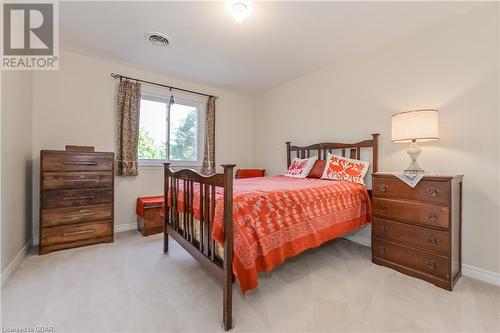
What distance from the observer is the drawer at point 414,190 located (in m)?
A: 1.76

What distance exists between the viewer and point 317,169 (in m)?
3.03

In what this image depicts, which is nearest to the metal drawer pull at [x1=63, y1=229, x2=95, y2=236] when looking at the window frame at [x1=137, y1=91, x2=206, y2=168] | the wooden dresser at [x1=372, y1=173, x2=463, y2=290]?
the window frame at [x1=137, y1=91, x2=206, y2=168]

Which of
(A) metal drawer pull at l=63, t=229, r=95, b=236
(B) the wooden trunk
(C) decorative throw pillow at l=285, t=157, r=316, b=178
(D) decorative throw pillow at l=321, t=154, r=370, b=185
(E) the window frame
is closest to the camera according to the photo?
(A) metal drawer pull at l=63, t=229, r=95, b=236

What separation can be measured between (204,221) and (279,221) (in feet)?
1.79

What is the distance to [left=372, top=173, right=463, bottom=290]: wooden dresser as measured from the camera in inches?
68.5

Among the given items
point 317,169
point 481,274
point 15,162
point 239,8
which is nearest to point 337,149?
point 317,169

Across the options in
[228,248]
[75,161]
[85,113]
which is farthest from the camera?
[85,113]

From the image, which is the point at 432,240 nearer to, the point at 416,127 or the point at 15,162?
the point at 416,127

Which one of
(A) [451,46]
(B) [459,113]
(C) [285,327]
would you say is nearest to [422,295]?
(C) [285,327]

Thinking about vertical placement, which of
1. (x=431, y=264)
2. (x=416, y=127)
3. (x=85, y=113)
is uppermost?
(x=85, y=113)

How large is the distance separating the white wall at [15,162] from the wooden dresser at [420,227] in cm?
325

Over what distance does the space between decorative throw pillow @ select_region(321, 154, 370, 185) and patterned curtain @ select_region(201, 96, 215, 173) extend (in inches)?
77.6

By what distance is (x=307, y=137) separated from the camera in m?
3.48

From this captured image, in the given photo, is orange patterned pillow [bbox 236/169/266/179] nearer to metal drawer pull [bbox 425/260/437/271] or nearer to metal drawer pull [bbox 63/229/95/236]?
metal drawer pull [bbox 63/229/95/236]
